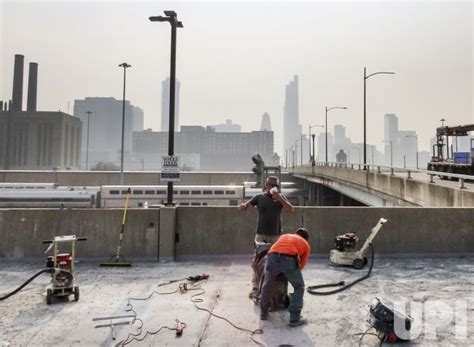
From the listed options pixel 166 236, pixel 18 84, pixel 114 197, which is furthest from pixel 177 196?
pixel 18 84

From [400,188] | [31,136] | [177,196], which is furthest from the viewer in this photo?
[31,136]

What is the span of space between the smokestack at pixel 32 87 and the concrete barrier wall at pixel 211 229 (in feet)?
443

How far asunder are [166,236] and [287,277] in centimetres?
461

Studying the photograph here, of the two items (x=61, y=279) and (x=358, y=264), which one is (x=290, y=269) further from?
(x=61, y=279)

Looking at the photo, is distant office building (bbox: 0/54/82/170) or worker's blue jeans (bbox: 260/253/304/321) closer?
worker's blue jeans (bbox: 260/253/304/321)

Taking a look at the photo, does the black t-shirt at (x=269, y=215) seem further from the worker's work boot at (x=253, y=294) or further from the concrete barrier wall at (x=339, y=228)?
the concrete barrier wall at (x=339, y=228)

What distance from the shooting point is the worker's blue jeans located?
5.20 m

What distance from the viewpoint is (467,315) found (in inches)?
220

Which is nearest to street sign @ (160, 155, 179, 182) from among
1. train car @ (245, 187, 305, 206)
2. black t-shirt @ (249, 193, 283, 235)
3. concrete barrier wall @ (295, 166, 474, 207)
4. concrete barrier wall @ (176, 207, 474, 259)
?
concrete barrier wall @ (176, 207, 474, 259)

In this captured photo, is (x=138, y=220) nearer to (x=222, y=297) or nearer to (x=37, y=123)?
(x=222, y=297)

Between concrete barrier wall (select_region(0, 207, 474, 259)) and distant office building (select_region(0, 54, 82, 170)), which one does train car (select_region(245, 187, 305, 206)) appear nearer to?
concrete barrier wall (select_region(0, 207, 474, 259))

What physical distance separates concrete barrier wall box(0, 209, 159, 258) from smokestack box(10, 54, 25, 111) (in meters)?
132

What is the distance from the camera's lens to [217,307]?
19.3ft

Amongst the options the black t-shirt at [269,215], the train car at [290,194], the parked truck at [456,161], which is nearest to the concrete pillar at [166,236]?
the black t-shirt at [269,215]
